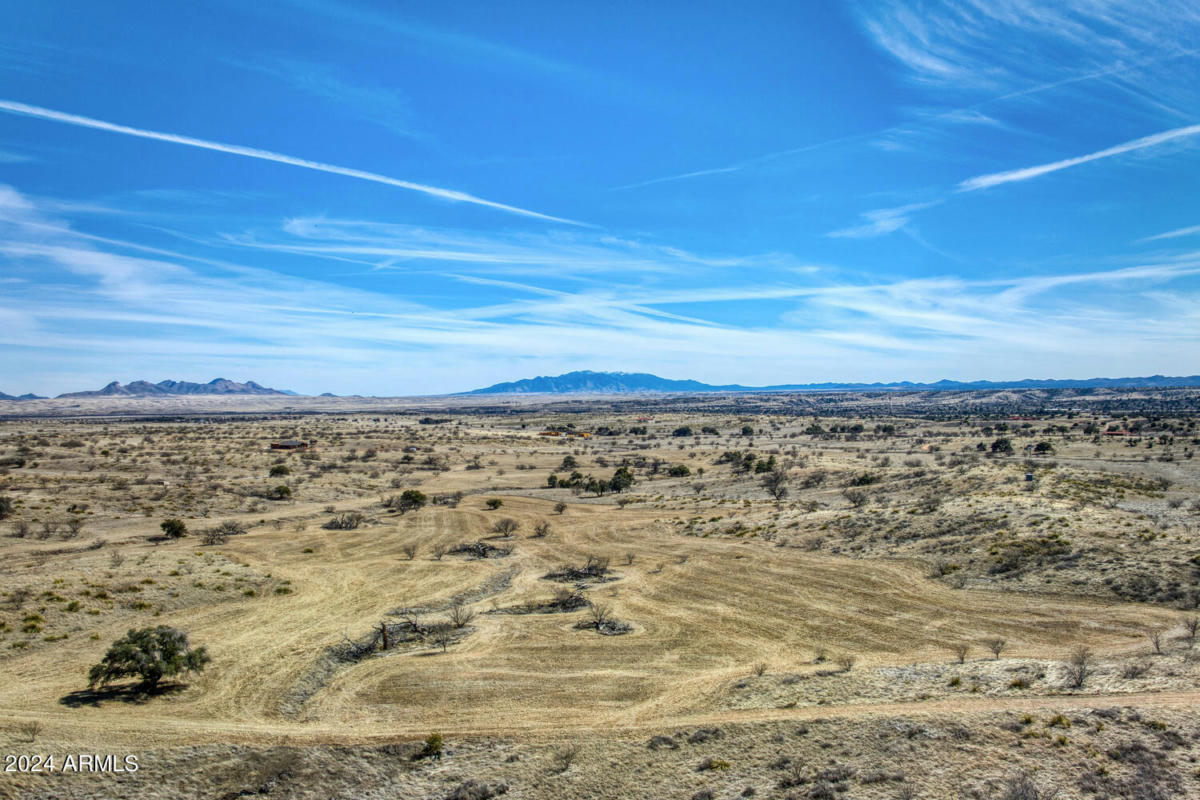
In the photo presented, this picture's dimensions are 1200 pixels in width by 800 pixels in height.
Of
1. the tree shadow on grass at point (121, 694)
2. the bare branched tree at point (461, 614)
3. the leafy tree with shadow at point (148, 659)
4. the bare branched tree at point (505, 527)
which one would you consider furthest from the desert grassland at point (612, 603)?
the leafy tree with shadow at point (148, 659)

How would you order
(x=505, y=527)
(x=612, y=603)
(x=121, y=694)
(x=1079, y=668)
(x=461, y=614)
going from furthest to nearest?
(x=505, y=527) < (x=612, y=603) < (x=461, y=614) < (x=121, y=694) < (x=1079, y=668)

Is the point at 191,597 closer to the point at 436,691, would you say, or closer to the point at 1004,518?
the point at 436,691

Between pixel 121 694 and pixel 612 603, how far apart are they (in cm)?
1753

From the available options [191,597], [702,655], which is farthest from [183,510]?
[702,655]

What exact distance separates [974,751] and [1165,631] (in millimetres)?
12355

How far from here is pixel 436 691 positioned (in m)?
19.5

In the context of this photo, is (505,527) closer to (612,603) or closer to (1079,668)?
(612,603)

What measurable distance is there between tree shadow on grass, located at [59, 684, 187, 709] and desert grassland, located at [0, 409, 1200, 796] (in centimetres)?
18

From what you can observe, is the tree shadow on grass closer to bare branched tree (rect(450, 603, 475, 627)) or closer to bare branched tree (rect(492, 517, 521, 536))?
bare branched tree (rect(450, 603, 475, 627))

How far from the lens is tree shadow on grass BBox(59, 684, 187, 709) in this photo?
1800 centimetres

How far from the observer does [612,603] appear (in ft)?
92.6

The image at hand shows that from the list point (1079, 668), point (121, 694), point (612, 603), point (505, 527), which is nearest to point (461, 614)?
point (612, 603)

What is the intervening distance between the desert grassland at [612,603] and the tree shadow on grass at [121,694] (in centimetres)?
18

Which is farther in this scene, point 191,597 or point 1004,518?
point 1004,518
